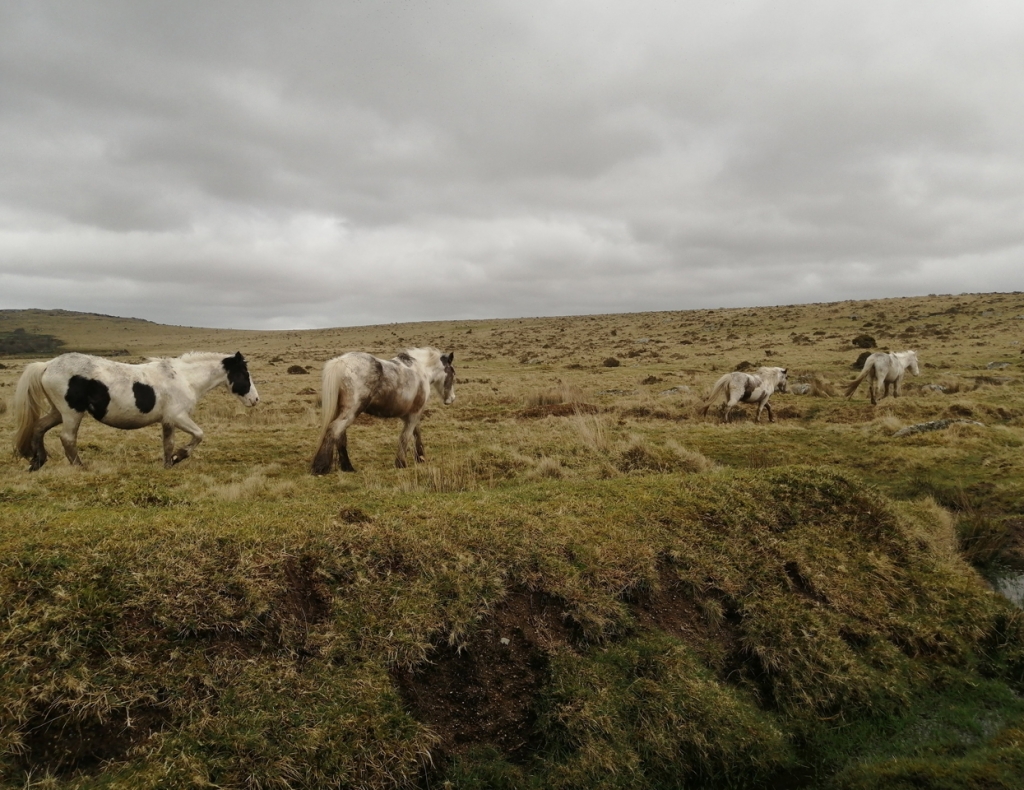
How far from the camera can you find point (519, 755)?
14.6 feet

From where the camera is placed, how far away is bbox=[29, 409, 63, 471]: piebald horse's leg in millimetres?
10633

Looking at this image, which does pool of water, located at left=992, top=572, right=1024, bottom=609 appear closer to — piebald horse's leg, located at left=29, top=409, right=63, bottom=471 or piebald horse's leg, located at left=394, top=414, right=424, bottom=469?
piebald horse's leg, located at left=394, top=414, right=424, bottom=469

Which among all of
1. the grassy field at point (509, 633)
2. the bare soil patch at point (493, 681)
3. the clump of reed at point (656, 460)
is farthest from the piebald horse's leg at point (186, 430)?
the bare soil patch at point (493, 681)

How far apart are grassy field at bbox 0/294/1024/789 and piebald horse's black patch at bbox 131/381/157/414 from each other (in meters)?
1.87

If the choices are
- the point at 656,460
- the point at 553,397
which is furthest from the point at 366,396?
the point at 553,397

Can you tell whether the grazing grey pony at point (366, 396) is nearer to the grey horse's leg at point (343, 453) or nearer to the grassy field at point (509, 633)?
the grey horse's leg at point (343, 453)

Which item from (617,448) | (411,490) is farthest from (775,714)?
(617,448)

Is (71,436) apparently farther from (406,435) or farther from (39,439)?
(406,435)

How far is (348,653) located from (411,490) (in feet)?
14.9

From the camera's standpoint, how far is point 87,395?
10805mm

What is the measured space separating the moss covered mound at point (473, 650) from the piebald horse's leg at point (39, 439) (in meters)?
4.91

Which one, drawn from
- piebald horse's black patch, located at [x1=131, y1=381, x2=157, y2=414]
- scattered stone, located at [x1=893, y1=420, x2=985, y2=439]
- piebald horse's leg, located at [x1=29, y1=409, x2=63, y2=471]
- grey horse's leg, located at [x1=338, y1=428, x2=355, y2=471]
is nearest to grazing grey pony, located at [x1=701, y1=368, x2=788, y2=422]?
scattered stone, located at [x1=893, y1=420, x2=985, y2=439]

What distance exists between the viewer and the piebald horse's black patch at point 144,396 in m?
11.3

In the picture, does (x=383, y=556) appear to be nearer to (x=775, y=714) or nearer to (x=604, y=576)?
(x=604, y=576)
